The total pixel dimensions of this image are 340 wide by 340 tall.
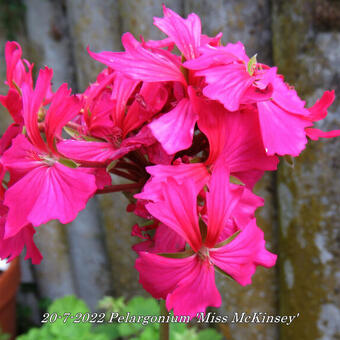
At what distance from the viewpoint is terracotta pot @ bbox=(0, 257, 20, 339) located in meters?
1.26

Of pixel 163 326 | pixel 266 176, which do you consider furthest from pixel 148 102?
pixel 266 176

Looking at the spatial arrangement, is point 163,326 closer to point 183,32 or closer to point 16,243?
point 16,243

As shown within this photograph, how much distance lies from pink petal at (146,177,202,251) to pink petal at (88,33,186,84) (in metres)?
0.09

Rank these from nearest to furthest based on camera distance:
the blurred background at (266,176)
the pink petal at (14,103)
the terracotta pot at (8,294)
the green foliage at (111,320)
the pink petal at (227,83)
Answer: the pink petal at (227,83), the pink petal at (14,103), the blurred background at (266,176), the green foliage at (111,320), the terracotta pot at (8,294)

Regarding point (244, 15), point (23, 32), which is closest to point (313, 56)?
point (244, 15)

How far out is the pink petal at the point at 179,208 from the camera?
1.03 ft

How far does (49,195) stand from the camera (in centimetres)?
34

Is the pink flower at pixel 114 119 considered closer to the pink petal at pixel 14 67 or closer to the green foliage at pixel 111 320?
the pink petal at pixel 14 67

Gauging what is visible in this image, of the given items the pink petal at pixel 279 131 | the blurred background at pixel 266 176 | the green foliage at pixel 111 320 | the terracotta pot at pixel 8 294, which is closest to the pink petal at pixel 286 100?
the pink petal at pixel 279 131

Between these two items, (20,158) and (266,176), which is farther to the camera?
(266,176)

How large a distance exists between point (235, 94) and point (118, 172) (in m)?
0.15

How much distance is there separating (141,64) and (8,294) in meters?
1.19

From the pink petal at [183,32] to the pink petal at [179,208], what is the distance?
0.45 ft

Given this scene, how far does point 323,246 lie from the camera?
0.89m
